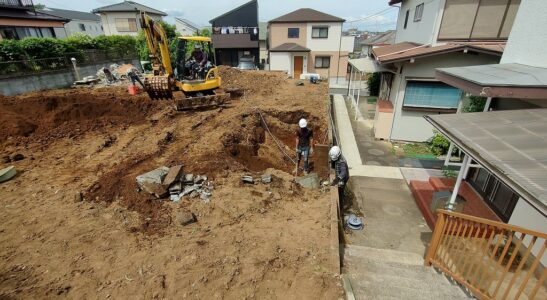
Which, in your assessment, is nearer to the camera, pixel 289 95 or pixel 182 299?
pixel 182 299

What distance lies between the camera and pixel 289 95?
15.0 meters

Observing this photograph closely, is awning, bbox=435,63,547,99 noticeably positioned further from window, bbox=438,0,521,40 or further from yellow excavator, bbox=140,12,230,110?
yellow excavator, bbox=140,12,230,110

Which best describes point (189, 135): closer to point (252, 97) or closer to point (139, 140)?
point (139, 140)

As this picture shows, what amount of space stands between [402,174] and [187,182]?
6.47 m

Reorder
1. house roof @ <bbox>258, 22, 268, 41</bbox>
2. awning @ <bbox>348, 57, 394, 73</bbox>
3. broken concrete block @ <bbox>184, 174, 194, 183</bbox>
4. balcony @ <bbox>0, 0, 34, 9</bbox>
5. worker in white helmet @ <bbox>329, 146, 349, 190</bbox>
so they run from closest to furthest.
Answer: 1. worker in white helmet @ <bbox>329, 146, 349, 190</bbox>
2. broken concrete block @ <bbox>184, 174, 194, 183</bbox>
3. awning @ <bbox>348, 57, 394, 73</bbox>
4. balcony @ <bbox>0, 0, 34, 9</bbox>
5. house roof @ <bbox>258, 22, 268, 41</bbox>

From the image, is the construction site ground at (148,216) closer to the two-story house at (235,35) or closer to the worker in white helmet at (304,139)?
the worker in white helmet at (304,139)

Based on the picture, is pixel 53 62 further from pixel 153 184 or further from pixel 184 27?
pixel 184 27

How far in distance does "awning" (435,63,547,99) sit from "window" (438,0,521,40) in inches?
168

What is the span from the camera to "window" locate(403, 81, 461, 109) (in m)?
9.34

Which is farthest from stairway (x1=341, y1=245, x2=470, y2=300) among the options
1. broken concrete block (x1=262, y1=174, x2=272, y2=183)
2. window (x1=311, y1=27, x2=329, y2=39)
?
window (x1=311, y1=27, x2=329, y2=39)

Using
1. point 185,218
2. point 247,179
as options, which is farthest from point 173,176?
point 247,179

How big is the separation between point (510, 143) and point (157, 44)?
37.1 feet

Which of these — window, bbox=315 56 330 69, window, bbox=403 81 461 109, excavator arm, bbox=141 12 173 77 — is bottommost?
window, bbox=403 81 461 109

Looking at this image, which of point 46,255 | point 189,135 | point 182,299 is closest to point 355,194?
point 182,299
